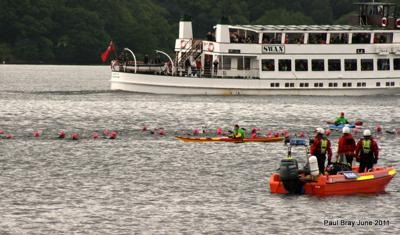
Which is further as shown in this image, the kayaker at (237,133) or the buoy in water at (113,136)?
the buoy in water at (113,136)

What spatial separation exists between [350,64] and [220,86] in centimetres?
1074

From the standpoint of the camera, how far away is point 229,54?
115250 mm

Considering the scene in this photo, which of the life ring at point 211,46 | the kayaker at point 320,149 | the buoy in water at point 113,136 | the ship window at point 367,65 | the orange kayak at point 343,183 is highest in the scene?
the life ring at point 211,46

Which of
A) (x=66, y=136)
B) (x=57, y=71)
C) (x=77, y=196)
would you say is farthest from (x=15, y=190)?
(x=57, y=71)

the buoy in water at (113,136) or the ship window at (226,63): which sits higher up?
the ship window at (226,63)

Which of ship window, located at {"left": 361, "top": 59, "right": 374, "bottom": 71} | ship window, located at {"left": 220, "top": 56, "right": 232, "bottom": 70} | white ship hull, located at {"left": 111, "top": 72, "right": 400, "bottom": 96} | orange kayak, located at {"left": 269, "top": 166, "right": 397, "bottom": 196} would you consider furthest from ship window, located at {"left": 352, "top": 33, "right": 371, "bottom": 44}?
orange kayak, located at {"left": 269, "top": 166, "right": 397, "bottom": 196}

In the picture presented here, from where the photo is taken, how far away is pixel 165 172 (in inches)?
2643

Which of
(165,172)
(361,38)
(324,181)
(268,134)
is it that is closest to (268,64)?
(361,38)

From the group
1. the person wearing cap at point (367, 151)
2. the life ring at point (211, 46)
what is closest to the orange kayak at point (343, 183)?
the person wearing cap at point (367, 151)

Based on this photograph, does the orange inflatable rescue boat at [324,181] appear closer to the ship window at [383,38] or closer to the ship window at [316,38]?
the ship window at [316,38]

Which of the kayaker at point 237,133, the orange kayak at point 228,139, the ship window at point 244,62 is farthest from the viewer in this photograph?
the ship window at point 244,62

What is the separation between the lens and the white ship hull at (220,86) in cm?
11581

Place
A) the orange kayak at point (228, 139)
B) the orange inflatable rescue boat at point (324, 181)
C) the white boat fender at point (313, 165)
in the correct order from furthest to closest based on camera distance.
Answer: the orange kayak at point (228, 139), the orange inflatable rescue boat at point (324, 181), the white boat fender at point (313, 165)

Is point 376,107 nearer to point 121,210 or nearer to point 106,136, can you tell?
point 106,136
